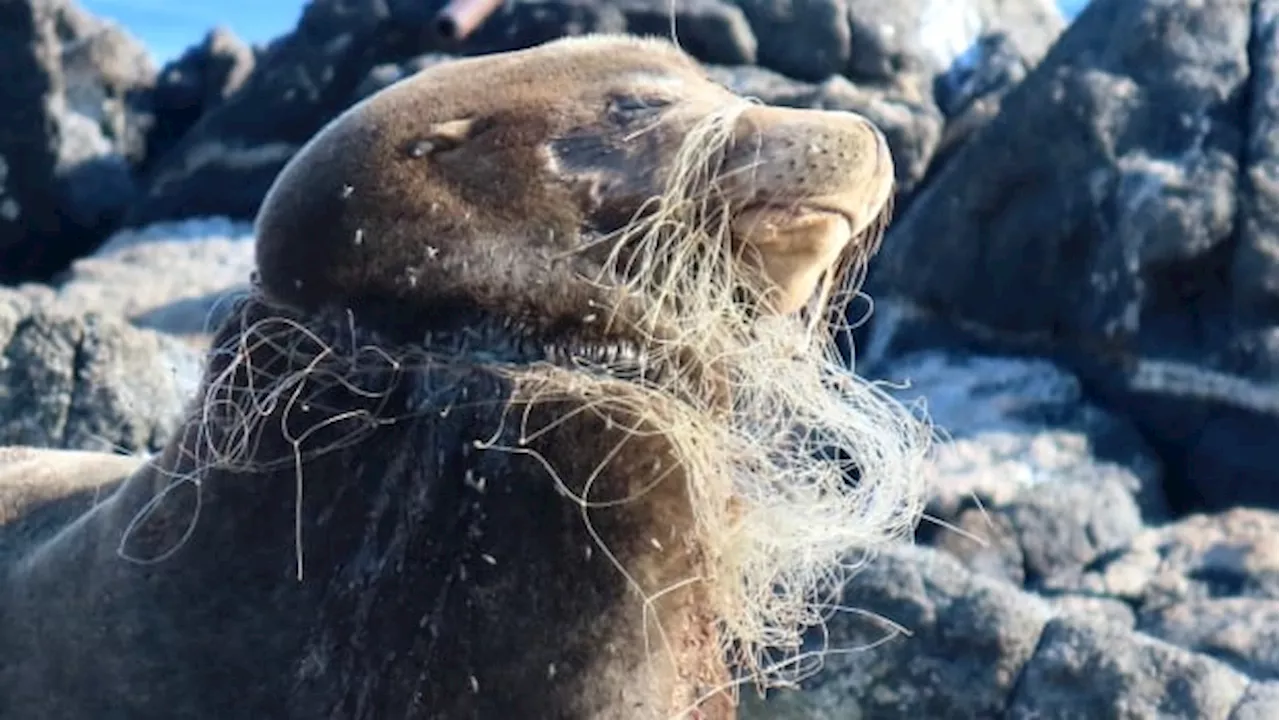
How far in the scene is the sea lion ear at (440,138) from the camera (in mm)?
2533

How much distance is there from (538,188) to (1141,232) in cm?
594

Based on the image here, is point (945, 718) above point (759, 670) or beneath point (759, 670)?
beneath

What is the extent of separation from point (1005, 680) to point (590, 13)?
6809 millimetres

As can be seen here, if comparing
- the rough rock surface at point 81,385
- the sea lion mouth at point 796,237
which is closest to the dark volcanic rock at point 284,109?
the rough rock surface at point 81,385

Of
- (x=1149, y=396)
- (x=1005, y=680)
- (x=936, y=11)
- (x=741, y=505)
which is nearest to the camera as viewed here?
(x=741, y=505)

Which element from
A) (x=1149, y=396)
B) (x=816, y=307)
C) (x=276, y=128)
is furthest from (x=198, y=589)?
(x=276, y=128)

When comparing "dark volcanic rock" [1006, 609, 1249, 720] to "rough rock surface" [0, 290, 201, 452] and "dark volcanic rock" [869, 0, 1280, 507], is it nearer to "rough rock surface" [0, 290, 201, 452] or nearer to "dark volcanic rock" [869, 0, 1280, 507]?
"rough rock surface" [0, 290, 201, 452]

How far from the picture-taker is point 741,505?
8.71 ft

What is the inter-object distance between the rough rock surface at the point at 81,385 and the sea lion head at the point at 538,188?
298 centimetres

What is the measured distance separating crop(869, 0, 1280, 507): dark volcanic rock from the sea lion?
17.5ft

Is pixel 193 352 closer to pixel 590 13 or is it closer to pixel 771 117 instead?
pixel 771 117

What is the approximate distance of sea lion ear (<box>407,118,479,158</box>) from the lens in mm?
2533

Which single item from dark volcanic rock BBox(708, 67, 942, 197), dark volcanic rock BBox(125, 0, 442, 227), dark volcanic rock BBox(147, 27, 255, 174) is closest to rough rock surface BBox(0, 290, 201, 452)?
dark volcanic rock BBox(708, 67, 942, 197)

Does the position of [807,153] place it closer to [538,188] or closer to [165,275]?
[538,188]
